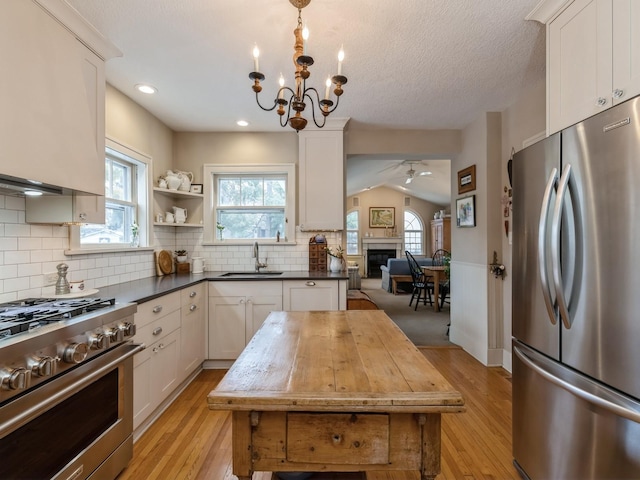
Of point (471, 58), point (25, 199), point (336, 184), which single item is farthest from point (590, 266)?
point (25, 199)

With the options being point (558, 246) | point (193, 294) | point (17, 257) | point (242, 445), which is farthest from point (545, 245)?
point (17, 257)

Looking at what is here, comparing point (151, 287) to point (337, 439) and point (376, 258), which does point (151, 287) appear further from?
point (376, 258)

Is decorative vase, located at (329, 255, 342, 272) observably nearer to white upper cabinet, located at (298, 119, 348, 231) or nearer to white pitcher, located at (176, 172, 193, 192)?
white upper cabinet, located at (298, 119, 348, 231)

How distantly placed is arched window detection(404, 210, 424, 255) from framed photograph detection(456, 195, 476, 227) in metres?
7.77

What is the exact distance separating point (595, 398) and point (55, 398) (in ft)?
6.66

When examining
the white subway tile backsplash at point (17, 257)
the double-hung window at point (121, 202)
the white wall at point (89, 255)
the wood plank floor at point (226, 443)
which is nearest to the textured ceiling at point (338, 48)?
the white wall at point (89, 255)

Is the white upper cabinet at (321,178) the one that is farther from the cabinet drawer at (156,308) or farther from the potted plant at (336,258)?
the cabinet drawer at (156,308)

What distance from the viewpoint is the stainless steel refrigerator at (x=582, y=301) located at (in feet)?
3.48

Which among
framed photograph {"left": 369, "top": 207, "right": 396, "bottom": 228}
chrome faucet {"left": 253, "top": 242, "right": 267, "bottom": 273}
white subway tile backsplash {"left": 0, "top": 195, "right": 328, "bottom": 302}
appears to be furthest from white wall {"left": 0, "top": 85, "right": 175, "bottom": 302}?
framed photograph {"left": 369, "top": 207, "right": 396, "bottom": 228}

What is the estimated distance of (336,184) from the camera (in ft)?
11.0

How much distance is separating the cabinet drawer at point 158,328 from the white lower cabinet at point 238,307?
1.80ft

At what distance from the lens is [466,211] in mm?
3498

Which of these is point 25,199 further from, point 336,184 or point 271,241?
point 336,184

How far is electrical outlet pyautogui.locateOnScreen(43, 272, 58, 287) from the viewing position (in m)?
1.87
